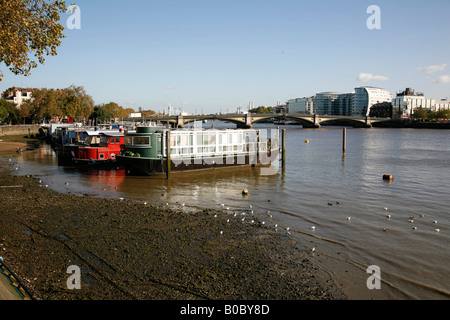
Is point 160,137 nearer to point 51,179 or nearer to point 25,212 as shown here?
point 51,179

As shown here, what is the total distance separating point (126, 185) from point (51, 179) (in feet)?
17.5

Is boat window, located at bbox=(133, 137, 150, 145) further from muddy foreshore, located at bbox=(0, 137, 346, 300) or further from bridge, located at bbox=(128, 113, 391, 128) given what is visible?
bridge, located at bbox=(128, 113, 391, 128)

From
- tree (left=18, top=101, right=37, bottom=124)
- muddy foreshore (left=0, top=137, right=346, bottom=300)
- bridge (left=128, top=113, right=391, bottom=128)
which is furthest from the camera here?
bridge (left=128, top=113, right=391, bottom=128)

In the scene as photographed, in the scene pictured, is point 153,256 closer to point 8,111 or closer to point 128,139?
point 128,139

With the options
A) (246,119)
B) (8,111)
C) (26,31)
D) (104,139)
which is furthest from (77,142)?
(246,119)

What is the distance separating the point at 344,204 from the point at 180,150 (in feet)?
39.1

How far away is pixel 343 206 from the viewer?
54.9 ft

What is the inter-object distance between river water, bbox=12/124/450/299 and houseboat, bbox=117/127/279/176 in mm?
790

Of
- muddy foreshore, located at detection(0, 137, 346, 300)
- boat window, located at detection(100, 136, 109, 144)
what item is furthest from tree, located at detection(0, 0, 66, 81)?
boat window, located at detection(100, 136, 109, 144)

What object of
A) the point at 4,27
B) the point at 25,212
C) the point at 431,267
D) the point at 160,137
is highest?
the point at 4,27

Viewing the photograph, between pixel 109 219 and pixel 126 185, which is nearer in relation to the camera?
pixel 109 219

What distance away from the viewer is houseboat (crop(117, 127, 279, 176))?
23984mm

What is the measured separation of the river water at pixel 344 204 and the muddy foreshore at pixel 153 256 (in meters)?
1.15
